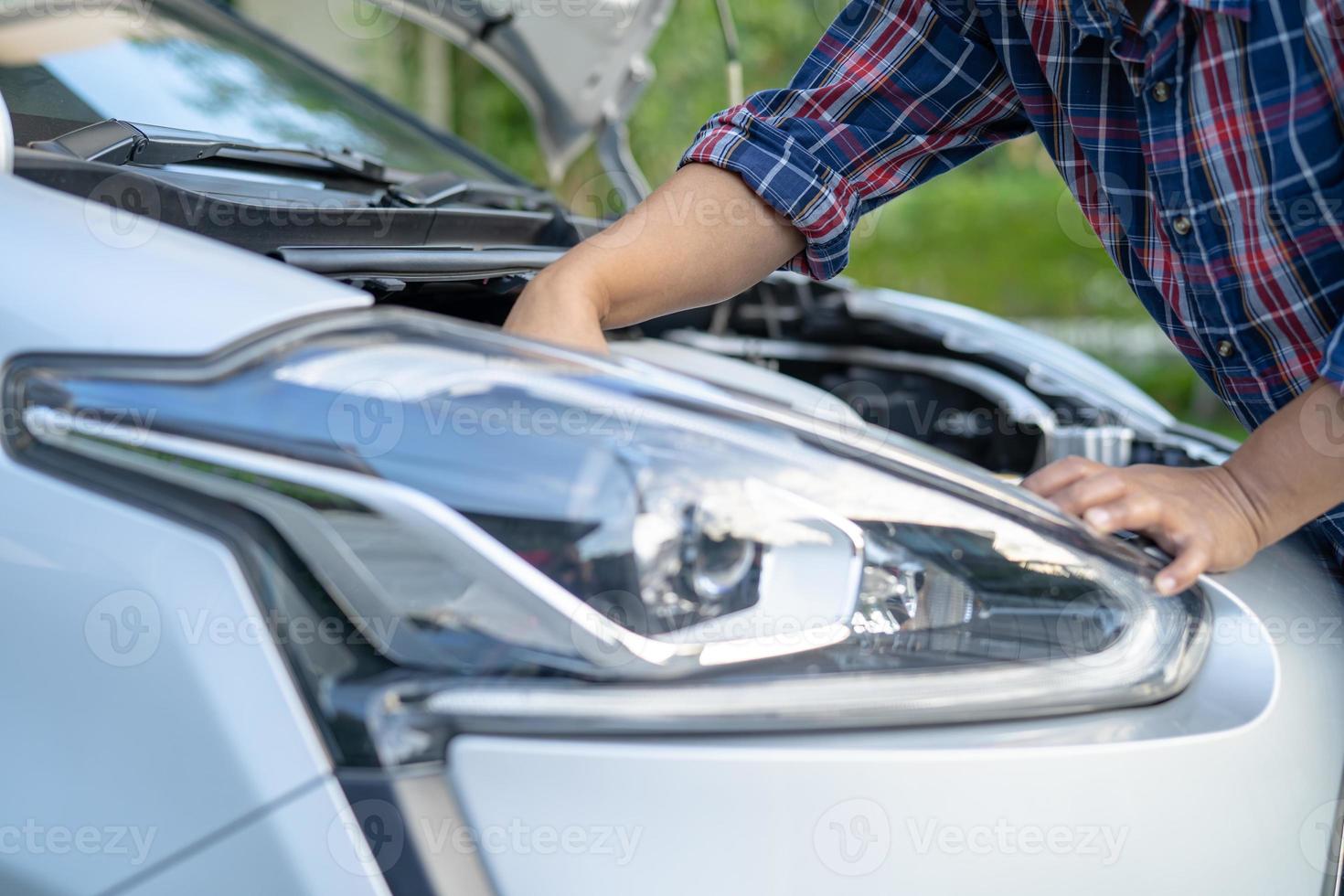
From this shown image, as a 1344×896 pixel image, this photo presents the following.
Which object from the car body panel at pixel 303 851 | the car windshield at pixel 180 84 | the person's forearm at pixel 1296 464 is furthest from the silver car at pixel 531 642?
the car windshield at pixel 180 84

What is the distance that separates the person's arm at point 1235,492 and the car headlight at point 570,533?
0.13 meters

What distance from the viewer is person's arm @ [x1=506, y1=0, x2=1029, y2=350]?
4.05ft

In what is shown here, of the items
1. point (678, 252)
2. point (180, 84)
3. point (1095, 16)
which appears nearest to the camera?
point (1095, 16)

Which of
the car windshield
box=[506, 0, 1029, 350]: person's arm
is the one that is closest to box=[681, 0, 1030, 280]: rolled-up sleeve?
box=[506, 0, 1029, 350]: person's arm

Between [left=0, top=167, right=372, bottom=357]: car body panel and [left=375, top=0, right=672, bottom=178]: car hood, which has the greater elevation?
[left=375, top=0, right=672, bottom=178]: car hood

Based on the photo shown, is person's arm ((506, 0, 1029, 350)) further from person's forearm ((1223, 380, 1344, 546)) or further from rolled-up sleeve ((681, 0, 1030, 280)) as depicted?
person's forearm ((1223, 380, 1344, 546))

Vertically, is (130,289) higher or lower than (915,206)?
lower

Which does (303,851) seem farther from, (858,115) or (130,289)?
(858,115)

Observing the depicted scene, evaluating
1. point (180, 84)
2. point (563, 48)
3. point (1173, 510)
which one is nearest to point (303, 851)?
point (1173, 510)

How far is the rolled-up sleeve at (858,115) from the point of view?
1245 millimetres

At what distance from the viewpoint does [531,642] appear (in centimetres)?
74

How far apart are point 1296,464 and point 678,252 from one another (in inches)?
25.6

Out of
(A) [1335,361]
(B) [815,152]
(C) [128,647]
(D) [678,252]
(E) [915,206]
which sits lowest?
(C) [128,647]

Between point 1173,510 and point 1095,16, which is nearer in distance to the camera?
point 1173,510
